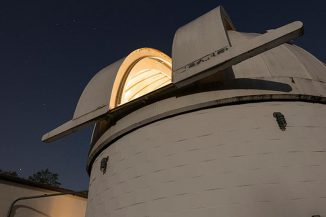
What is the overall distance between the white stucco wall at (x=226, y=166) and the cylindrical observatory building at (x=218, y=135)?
0.02 meters

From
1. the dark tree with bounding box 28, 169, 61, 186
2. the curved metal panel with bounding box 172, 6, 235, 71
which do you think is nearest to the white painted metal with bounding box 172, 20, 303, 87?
the curved metal panel with bounding box 172, 6, 235, 71

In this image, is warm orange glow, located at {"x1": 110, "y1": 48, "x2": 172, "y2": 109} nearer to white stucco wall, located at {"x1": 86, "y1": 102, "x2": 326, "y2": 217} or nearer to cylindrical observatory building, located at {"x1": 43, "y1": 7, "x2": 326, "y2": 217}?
cylindrical observatory building, located at {"x1": 43, "y1": 7, "x2": 326, "y2": 217}

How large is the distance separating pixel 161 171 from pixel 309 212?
9.10ft

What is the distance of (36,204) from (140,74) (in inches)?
287

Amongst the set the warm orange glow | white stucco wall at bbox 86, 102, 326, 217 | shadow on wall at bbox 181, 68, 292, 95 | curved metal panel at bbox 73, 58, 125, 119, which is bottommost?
white stucco wall at bbox 86, 102, 326, 217

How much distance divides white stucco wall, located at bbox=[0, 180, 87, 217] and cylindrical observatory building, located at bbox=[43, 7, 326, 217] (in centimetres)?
566

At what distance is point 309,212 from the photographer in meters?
4.55

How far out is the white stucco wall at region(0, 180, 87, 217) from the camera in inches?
421

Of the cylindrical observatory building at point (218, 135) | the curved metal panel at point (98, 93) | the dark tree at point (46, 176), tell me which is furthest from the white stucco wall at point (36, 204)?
the dark tree at point (46, 176)

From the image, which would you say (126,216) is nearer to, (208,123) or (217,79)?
(208,123)

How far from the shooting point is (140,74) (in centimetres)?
1047

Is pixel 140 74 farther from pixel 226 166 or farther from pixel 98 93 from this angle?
pixel 226 166

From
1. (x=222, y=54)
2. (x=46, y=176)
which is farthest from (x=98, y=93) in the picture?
(x=46, y=176)

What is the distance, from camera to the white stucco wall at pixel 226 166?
469 centimetres
